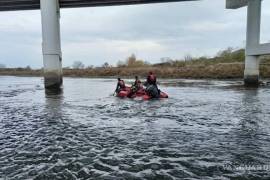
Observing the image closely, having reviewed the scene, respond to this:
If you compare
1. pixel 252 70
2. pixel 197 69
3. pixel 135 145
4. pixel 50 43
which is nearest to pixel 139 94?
pixel 135 145

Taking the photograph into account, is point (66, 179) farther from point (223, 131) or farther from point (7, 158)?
point (223, 131)

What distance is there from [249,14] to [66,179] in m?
36.1

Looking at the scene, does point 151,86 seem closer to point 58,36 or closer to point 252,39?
point 58,36

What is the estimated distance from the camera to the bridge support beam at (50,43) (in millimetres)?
34094

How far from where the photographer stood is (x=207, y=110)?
1648 cm

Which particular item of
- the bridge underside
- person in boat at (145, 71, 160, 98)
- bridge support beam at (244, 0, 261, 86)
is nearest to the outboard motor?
person in boat at (145, 71, 160, 98)

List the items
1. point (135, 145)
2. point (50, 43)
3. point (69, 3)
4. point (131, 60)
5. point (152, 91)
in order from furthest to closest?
point (131, 60) < point (69, 3) < point (50, 43) < point (152, 91) < point (135, 145)

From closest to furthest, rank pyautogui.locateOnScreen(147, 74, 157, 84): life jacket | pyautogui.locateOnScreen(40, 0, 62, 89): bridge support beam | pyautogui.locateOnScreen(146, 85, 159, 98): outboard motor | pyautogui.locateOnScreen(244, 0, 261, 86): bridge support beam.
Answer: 1. pyautogui.locateOnScreen(147, 74, 157, 84): life jacket
2. pyautogui.locateOnScreen(146, 85, 159, 98): outboard motor
3. pyautogui.locateOnScreen(40, 0, 62, 89): bridge support beam
4. pyautogui.locateOnScreen(244, 0, 261, 86): bridge support beam

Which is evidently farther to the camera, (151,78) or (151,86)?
(151,86)

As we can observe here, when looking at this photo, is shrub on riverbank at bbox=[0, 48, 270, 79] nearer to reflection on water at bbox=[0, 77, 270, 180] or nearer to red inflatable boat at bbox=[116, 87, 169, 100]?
red inflatable boat at bbox=[116, 87, 169, 100]

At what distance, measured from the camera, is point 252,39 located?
36.5 m

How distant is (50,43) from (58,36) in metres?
2.92

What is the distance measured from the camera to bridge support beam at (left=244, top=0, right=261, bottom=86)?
36.1 meters

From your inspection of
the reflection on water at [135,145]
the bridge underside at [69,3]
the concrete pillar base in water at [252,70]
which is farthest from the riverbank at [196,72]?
the reflection on water at [135,145]
